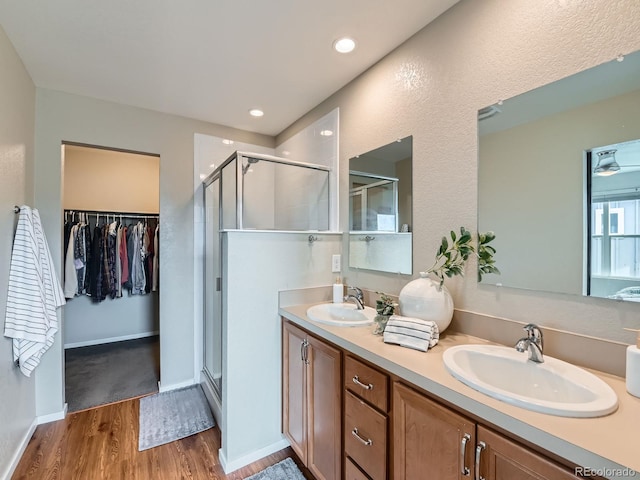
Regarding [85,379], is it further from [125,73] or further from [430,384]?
[430,384]

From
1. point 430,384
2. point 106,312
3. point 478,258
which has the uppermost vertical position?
point 478,258

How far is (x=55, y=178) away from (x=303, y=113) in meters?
2.10

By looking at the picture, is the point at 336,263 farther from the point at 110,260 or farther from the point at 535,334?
the point at 110,260

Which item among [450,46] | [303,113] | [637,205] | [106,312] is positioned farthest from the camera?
[106,312]

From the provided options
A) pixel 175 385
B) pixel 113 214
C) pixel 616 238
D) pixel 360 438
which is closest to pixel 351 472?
pixel 360 438

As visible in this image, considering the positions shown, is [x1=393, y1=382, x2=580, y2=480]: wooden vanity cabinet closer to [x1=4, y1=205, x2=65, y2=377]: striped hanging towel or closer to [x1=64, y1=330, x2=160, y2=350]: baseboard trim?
→ [x1=4, y1=205, x2=65, y2=377]: striped hanging towel

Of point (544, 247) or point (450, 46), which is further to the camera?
point (450, 46)

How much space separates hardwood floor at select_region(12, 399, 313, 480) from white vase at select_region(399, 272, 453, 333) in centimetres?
125

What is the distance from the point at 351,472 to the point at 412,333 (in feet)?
2.41

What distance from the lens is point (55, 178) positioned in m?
2.30

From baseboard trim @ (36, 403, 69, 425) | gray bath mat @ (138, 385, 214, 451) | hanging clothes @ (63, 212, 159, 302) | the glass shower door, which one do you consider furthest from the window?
hanging clothes @ (63, 212, 159, 302)

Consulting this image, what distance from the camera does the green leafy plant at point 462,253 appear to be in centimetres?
133

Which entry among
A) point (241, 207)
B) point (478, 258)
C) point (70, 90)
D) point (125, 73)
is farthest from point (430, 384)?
point (70, 90)

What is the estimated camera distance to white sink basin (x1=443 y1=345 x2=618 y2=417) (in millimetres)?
781
